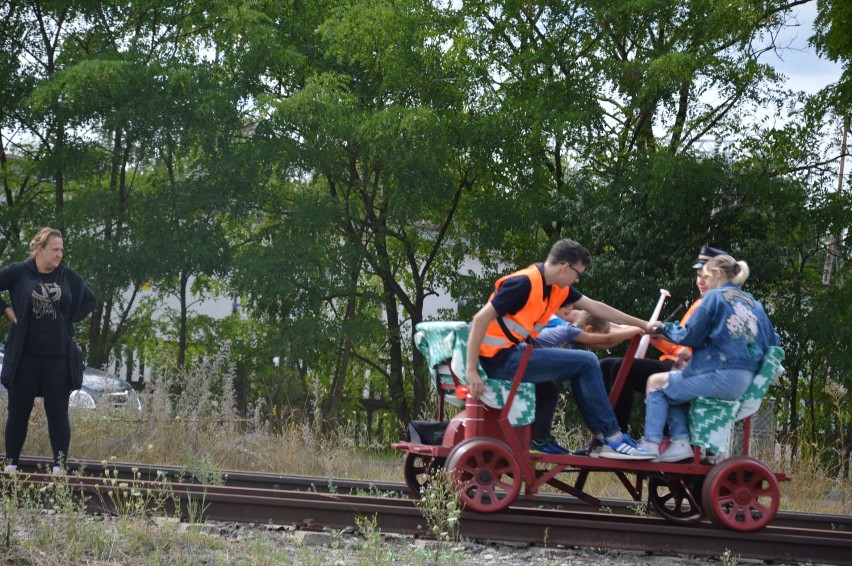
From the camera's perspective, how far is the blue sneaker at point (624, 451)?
21.8 ft

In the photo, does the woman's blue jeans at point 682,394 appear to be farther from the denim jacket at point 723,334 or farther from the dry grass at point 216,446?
the dry grass at point 216,446

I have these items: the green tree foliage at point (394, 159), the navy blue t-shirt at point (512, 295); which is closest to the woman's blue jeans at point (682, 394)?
the navy blue t-shirt at point (512, 295)

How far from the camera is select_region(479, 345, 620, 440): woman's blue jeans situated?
263 inches

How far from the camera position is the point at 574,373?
22.0ft

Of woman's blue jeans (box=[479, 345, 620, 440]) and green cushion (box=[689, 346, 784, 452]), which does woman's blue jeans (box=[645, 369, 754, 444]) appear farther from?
woman's blue jeans (box=[479, 345, 620, 440])

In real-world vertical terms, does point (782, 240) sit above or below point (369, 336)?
above

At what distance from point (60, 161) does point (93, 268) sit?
2.91 metres

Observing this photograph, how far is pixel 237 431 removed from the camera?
11.4 m

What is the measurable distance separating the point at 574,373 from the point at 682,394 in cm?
71

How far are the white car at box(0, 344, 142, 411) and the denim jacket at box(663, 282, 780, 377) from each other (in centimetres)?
527

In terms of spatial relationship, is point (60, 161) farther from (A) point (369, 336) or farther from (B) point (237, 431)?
(B) point (237, 431)

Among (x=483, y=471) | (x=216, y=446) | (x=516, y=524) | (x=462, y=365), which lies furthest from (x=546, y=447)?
(x=216, y=446)

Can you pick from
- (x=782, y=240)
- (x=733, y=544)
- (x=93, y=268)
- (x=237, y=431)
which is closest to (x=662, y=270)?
(x=782, y=240)

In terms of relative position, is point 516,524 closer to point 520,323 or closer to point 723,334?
point 520,323
